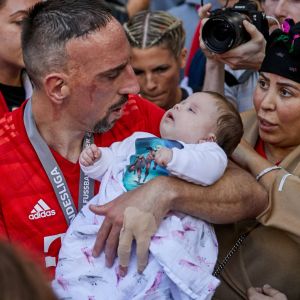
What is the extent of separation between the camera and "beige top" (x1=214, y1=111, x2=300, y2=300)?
8.37ft

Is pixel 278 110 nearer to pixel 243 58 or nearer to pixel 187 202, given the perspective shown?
pixel 243 58

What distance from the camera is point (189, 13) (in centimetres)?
517

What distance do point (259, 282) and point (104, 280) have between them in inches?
25.7

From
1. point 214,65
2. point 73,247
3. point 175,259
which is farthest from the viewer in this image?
point 214,65

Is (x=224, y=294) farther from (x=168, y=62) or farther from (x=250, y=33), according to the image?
(x=168, y=62)

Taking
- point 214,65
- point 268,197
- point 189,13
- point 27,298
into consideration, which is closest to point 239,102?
point 214,65

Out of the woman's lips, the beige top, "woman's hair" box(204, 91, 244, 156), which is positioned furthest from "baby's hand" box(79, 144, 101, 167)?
the woman's lips

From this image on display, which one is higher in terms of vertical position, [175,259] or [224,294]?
[175,259]

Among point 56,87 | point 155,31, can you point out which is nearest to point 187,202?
point 56,87

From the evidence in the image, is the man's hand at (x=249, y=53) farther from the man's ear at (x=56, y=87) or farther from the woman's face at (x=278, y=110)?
the man's ear at (x=56, y=87)

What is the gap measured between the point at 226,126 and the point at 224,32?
581 millimetres

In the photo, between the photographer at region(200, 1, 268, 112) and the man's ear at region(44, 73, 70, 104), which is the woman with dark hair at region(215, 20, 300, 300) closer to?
the photographer at region(200, 1, 268, 112)

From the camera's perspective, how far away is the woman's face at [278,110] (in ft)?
8.87

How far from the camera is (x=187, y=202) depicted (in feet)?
7.79
